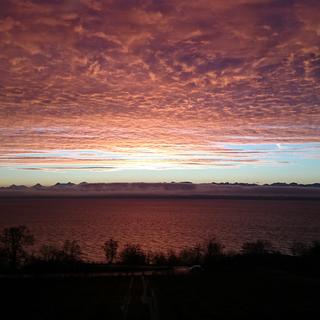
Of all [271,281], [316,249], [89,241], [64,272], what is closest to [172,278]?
[271,281]

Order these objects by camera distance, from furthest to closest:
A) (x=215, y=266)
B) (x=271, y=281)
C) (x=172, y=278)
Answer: (x=215, y=266) < (x=172, y=278) < (x=271, y=281)

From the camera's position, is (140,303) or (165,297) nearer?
(140,303)

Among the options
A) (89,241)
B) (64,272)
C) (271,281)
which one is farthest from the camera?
(89,241)

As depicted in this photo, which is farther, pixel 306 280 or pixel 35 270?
pixel 35 270

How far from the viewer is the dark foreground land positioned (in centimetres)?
3048

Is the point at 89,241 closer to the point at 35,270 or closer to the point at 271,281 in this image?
the point at 35,270

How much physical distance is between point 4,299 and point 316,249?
2251 inches

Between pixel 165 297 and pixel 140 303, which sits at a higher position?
pixel 140 303

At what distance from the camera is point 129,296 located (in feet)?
121

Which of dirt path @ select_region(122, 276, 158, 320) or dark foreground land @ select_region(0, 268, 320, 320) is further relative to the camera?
dark foreground land @ select_region(0, 268, 320, 320)

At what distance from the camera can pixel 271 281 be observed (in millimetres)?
46281

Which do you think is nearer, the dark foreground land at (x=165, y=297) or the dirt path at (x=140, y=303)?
the dirt path at (x=140, y=303)

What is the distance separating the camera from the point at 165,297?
36.5 metres

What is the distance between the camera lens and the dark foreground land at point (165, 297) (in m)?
30.5
